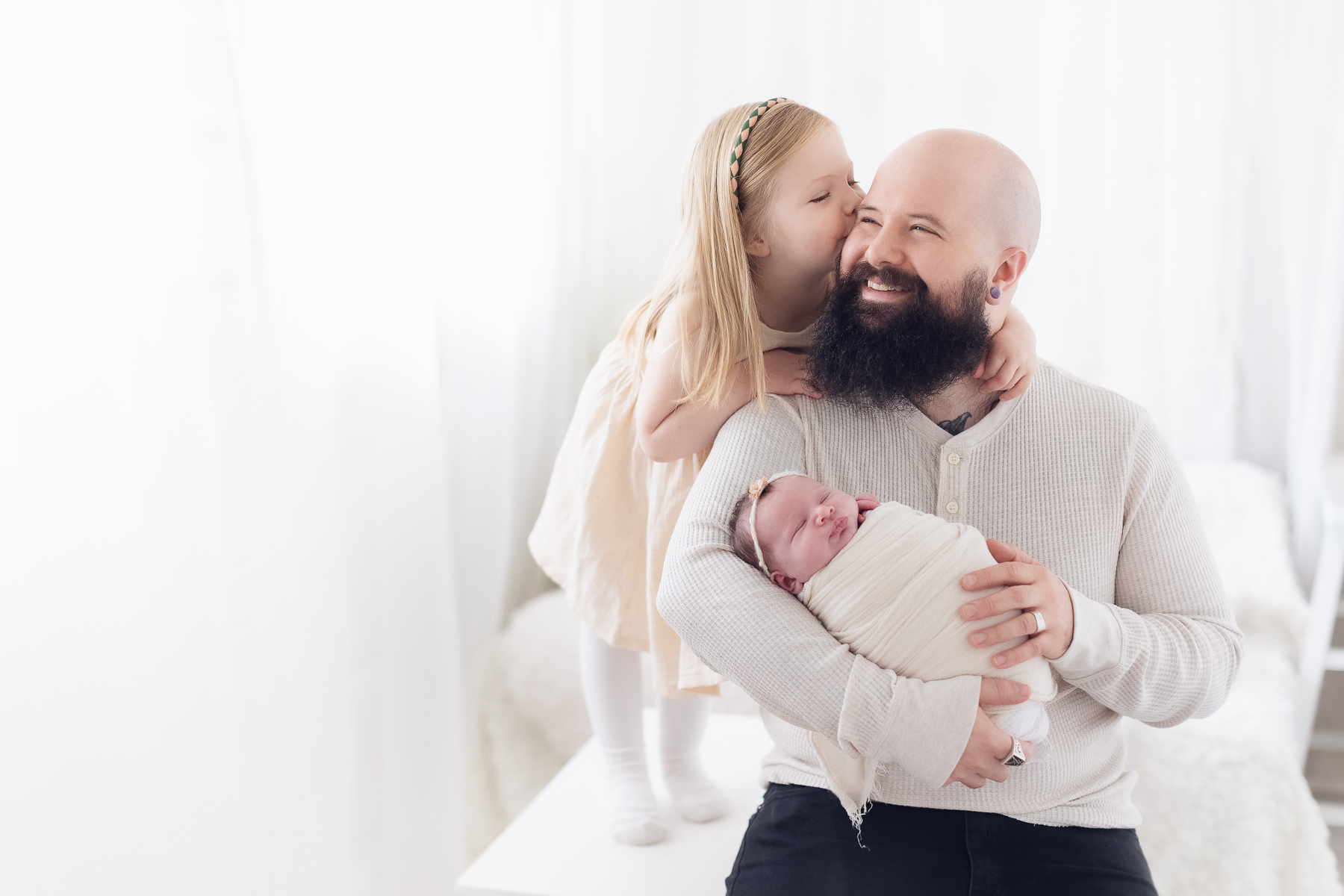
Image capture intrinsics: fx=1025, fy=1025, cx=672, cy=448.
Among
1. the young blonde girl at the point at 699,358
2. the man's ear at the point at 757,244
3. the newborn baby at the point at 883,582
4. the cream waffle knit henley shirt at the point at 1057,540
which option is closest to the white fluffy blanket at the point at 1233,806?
the cream waffle knit henley shirt at the point at 1057,540

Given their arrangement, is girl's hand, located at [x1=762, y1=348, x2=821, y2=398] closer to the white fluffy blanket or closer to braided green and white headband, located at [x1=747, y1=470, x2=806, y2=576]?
braided green and white headband, located at [x1=747, y1=470, x2=806, y2=576]

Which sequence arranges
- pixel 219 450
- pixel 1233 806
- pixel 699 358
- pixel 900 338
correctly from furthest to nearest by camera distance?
1. pixel 1233 806
2. pixel 219 450
3. pixel 699 358
4. pixel 900 338

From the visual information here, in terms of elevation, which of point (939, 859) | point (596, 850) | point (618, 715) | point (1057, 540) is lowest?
point (596, 850)

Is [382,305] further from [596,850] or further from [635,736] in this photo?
[596,850]

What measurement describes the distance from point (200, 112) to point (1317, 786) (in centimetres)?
295

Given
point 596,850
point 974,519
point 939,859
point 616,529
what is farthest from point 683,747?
point 974,519

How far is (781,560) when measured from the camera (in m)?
1.02

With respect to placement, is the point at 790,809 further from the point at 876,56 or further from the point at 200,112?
the point at 876,56

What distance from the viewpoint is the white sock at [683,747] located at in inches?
63.8

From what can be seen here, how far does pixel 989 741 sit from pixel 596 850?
0.75m

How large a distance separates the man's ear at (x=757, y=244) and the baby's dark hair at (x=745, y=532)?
34 centimetres

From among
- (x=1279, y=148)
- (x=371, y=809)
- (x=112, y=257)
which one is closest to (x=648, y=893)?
(x=371, y=809)

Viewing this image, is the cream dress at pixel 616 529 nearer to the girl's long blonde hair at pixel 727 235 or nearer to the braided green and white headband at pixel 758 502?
the girl's long blonde hair at pixel 727 235

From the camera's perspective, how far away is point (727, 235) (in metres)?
1.20
